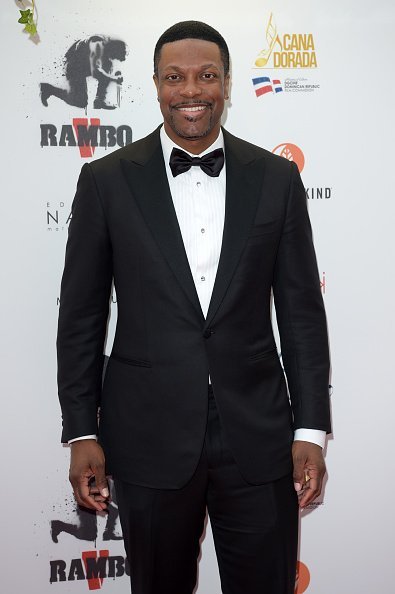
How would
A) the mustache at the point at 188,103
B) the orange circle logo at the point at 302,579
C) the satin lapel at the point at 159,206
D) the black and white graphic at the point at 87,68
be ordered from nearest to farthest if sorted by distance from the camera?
the satin lapel at the point at 159,206 → the mustache at the point at 188,103 → the black and white graphic at the point at 87,68 → the orange circle logo at the point at 302,579

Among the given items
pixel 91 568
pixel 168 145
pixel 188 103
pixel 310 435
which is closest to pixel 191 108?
pixel 188 103

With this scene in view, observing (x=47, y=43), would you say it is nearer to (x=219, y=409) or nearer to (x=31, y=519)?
(x=219, y=409)

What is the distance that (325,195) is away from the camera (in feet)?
7.70

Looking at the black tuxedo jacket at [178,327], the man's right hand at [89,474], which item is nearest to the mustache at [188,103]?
the black tuxedo jacket at [178,327]

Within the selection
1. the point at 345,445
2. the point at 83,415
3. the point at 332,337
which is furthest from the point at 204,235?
the point at 345,445

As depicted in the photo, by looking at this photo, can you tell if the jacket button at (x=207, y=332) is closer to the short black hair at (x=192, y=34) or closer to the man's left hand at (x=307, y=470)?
the man's left hand at (x=307, y=470)

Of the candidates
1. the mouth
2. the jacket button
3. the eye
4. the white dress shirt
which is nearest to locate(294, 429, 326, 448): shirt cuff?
the white dress shirt

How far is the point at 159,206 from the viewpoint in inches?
66.1

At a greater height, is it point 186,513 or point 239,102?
point 239,102

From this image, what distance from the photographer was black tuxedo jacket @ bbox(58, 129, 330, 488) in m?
1.65

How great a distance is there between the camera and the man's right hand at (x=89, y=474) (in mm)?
1687

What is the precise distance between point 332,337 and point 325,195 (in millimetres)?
491

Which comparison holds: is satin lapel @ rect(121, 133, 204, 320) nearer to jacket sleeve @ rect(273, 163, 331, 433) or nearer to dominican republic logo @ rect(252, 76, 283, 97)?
jacket sleeve @ rect(273, 163, 331, 433)

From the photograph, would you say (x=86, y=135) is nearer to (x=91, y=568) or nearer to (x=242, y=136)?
(x=242, y=136)
